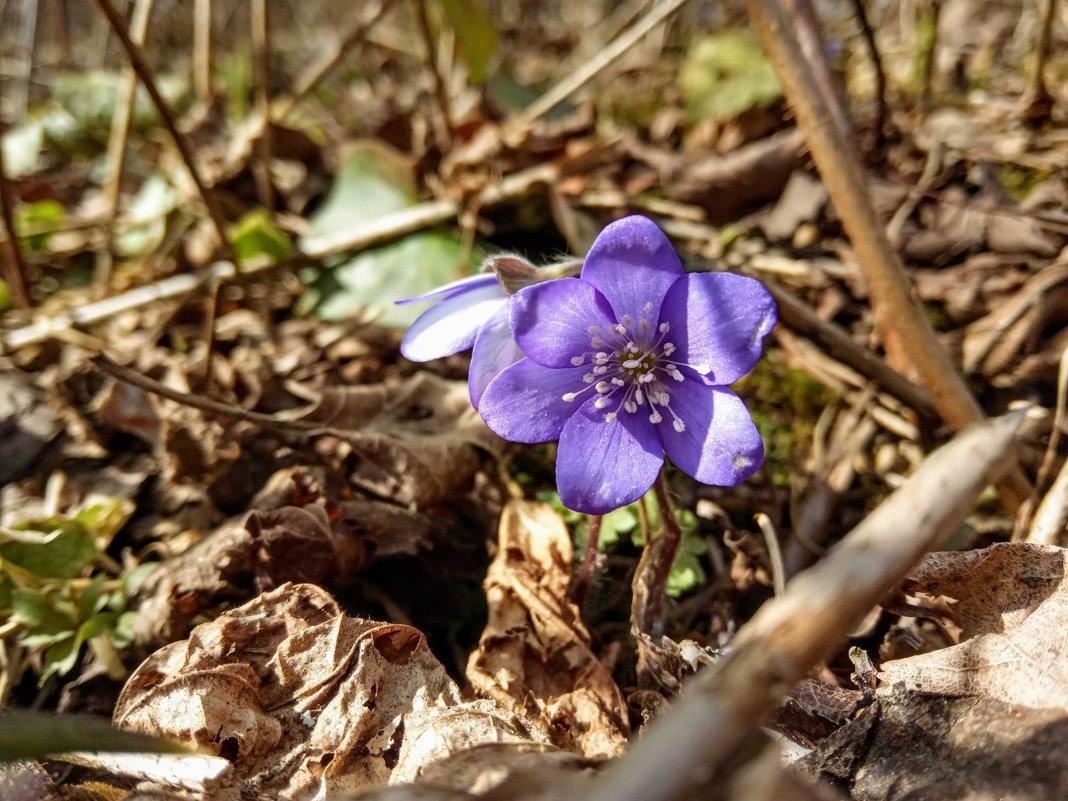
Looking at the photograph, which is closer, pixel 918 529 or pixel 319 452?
pixel 918 529

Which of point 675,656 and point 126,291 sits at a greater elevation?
point 126,291

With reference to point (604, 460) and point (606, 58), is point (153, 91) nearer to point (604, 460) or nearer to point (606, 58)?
point (606, 58)

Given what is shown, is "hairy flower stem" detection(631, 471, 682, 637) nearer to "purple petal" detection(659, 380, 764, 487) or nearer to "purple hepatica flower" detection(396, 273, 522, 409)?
"purple petal" detection(659, 380, 764, 487)

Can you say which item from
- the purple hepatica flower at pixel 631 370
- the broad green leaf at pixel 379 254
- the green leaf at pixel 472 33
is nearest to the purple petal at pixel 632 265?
the purple hepatica flower at pixel 631 370

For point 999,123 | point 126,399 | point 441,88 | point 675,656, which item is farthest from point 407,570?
point 999,123

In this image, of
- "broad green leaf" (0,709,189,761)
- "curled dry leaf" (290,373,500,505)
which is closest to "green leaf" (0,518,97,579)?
"curled dry leaf" (290,373,500,505)

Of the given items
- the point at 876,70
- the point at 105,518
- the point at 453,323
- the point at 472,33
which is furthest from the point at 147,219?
the point at 876,70

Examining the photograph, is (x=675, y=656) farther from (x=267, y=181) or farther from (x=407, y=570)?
(x=267, y=181)
